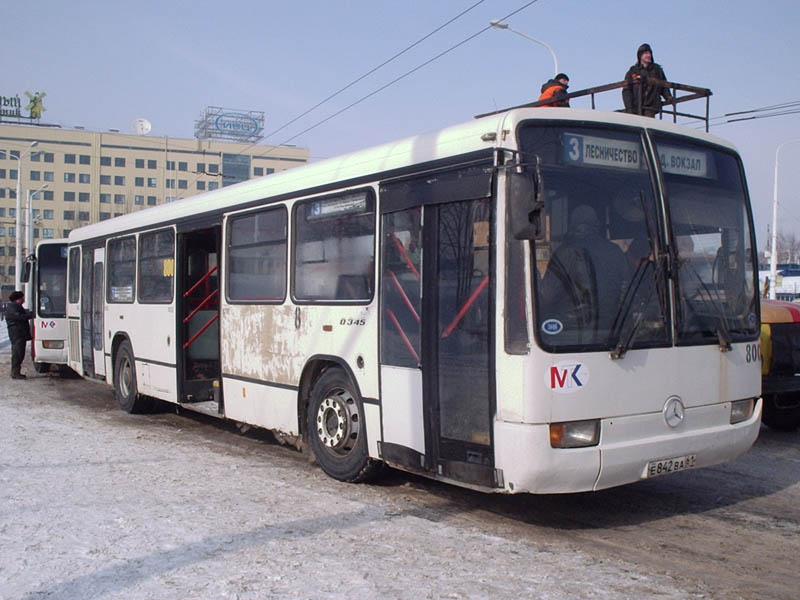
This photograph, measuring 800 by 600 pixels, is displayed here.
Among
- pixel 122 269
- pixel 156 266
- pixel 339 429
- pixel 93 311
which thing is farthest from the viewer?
pixel 93 311

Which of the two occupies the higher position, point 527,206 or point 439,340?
point 527,206

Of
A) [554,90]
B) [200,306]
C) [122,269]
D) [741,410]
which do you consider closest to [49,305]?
[122,269]

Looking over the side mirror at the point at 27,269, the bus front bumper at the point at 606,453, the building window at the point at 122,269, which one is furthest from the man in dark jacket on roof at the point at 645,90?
A: the side mirror at the point at 27,269

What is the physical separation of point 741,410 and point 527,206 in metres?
2.65

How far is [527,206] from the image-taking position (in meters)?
5.23

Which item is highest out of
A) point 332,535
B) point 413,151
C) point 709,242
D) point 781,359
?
point 413,151

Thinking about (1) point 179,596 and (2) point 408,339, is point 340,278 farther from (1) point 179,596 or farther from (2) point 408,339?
(1) point 179,596

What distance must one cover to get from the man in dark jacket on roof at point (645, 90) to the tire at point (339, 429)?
381 centimetres

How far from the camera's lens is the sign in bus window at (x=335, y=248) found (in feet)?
23.1

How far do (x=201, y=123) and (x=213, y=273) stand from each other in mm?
98139

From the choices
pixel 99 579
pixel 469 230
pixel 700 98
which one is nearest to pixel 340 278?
pixel 469 230

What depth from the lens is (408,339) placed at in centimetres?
643

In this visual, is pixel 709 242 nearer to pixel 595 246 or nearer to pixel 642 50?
pixel 595 246

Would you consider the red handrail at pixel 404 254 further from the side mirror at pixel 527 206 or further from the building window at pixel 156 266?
the building window at pixel 156 266
